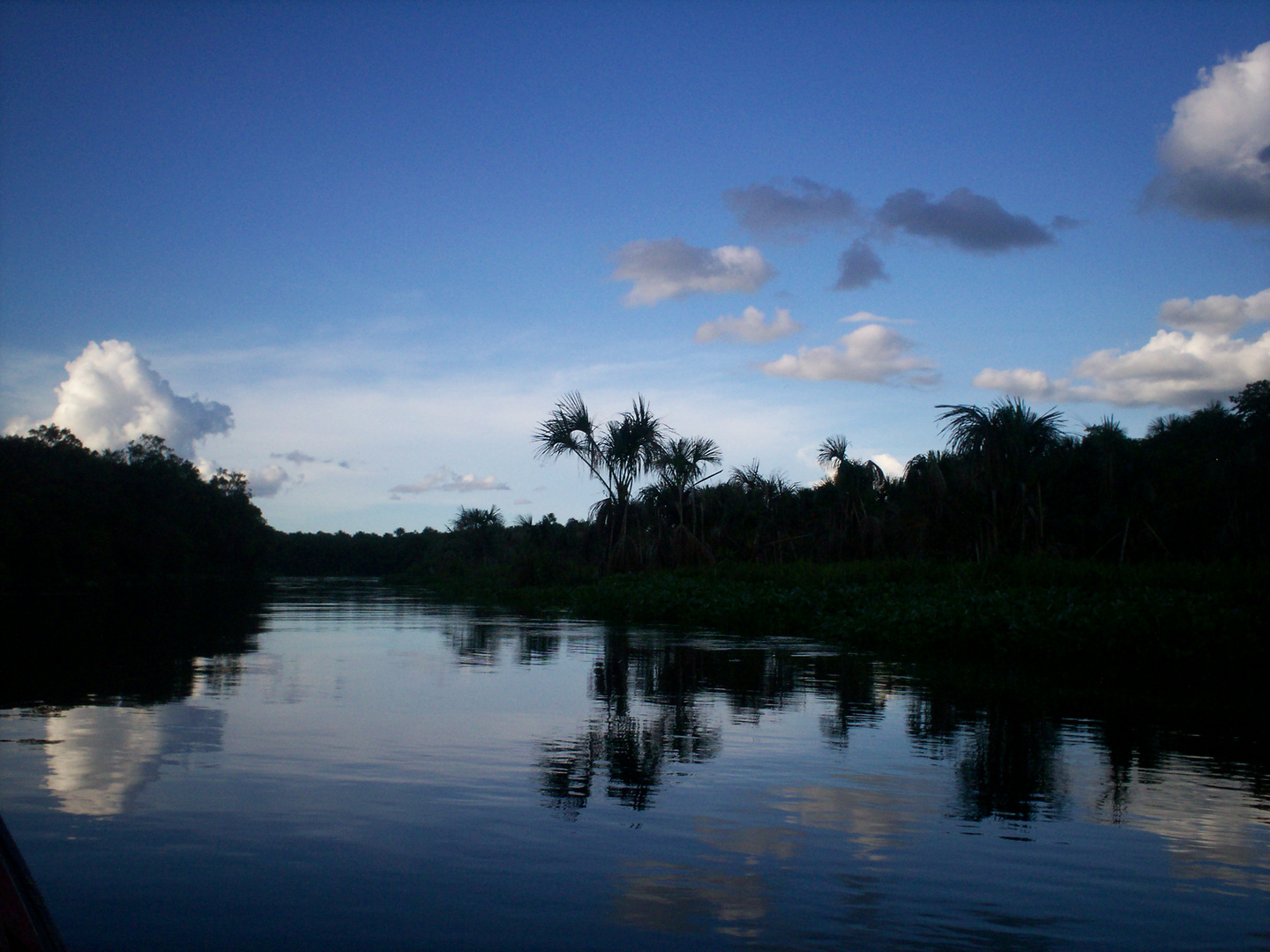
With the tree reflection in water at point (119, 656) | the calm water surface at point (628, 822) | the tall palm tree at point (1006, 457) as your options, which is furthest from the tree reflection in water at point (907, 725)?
the tall palm tree at point (1006, 457)

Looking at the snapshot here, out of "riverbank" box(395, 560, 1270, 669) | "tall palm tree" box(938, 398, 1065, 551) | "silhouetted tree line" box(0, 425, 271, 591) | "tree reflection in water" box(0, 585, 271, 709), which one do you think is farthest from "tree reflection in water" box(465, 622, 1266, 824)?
"silhouetted tree line" box(0, 425, 271, 591)

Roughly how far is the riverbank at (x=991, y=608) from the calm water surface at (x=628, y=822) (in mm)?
2999

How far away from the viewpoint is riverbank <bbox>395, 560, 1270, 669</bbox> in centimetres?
1012

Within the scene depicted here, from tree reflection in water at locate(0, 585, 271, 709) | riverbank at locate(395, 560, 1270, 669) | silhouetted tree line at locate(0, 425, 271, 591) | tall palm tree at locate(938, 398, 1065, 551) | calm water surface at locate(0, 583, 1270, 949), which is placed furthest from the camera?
silhouetted tree line at locate(0, 425, 271, 591)

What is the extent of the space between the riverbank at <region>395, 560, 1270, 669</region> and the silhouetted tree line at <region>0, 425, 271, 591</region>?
1568 inches

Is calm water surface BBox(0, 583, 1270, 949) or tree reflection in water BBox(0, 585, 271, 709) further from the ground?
calm water surface BBox(0, 583, 1270, 949)

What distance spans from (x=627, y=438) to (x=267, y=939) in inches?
955

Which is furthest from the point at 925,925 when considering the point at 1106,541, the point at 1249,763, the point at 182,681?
the point at 1106,541

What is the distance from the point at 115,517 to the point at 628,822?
7421 centimetres

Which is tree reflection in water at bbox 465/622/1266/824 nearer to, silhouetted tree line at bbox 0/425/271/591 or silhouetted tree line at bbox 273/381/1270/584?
silhouetted tree line at bbox 273/381/1270/584

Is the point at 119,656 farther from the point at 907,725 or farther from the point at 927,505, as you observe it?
the point at 927,505

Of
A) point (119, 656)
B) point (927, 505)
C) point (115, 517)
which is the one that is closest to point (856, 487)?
point (927, 505)

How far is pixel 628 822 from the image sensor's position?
4406mm

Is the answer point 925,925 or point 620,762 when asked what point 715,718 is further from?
point 925,925
